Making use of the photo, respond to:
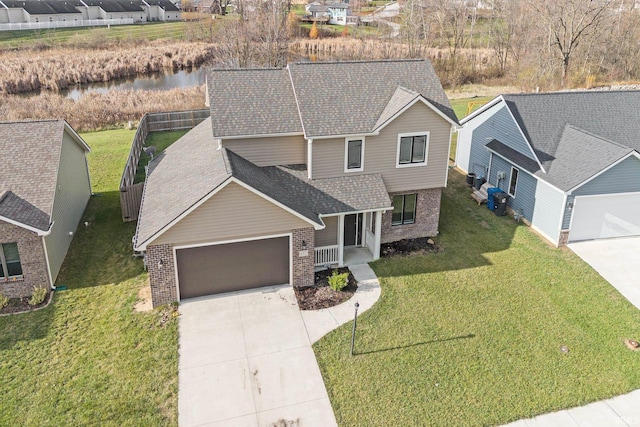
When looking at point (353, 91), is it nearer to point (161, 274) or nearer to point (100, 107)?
point (161, 274)

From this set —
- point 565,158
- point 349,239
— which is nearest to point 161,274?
point 349,239

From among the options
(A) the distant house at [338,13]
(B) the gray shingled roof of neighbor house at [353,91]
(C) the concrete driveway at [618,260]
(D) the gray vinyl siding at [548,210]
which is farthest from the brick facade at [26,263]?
(A) the distant house at [338,13]

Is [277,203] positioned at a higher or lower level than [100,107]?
higher

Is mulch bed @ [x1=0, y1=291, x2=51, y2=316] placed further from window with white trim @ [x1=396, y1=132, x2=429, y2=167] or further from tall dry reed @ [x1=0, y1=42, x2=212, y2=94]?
tall dry reed @ [x1=0, y1=42, x2=212, y2=94]

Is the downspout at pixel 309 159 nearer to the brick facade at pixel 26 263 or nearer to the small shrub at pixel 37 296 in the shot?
the brick facade at pixel 26 263

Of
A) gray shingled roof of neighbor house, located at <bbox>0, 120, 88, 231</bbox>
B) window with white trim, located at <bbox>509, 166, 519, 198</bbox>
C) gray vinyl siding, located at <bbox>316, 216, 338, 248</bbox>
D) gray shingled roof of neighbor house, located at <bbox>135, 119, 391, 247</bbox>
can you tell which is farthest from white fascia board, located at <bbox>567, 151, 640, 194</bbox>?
gray shingled roof of neighbor house, located at <bbox>0, 120, 88, 231</bbox>
